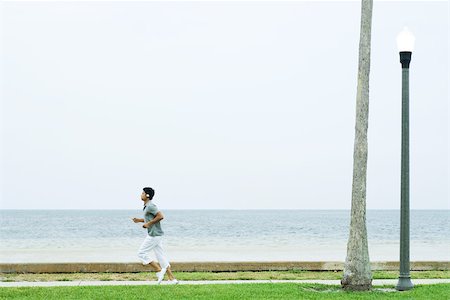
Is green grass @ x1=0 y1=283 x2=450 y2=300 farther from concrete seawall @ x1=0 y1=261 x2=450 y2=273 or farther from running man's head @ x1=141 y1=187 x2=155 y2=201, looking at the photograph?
concrete seawall @ x1=0 y1=261 x2=450 y2=273

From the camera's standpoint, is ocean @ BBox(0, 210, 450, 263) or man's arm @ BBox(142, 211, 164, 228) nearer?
man's arm @ BBox(142, 211, 164, 228)

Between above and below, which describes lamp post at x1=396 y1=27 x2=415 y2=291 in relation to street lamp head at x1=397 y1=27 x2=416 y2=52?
below

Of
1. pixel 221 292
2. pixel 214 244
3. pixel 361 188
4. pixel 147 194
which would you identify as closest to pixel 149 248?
pixel 147 194

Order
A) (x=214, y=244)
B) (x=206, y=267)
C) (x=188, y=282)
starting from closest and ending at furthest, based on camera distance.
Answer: (x=188, y=282) < (x=206, y=267) < (x=214, y=244)

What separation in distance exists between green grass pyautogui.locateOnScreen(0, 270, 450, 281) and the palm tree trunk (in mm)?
2229

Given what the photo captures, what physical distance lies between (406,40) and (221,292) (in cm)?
539

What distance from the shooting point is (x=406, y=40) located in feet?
42.3

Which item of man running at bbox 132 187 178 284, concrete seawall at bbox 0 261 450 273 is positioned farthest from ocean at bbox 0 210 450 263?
man running at bbox 132 187 178 284

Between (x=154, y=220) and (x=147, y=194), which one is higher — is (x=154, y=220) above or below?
below

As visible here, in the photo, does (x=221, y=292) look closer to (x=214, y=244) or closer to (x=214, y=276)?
(x=214, y=276)

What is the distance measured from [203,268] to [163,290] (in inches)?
146

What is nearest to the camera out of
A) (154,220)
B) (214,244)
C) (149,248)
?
(154,220)

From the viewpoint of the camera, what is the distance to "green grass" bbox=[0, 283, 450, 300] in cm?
1143

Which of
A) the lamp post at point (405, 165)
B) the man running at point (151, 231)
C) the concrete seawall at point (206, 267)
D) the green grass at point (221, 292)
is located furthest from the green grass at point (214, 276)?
the lamp post at point (405, 165)
